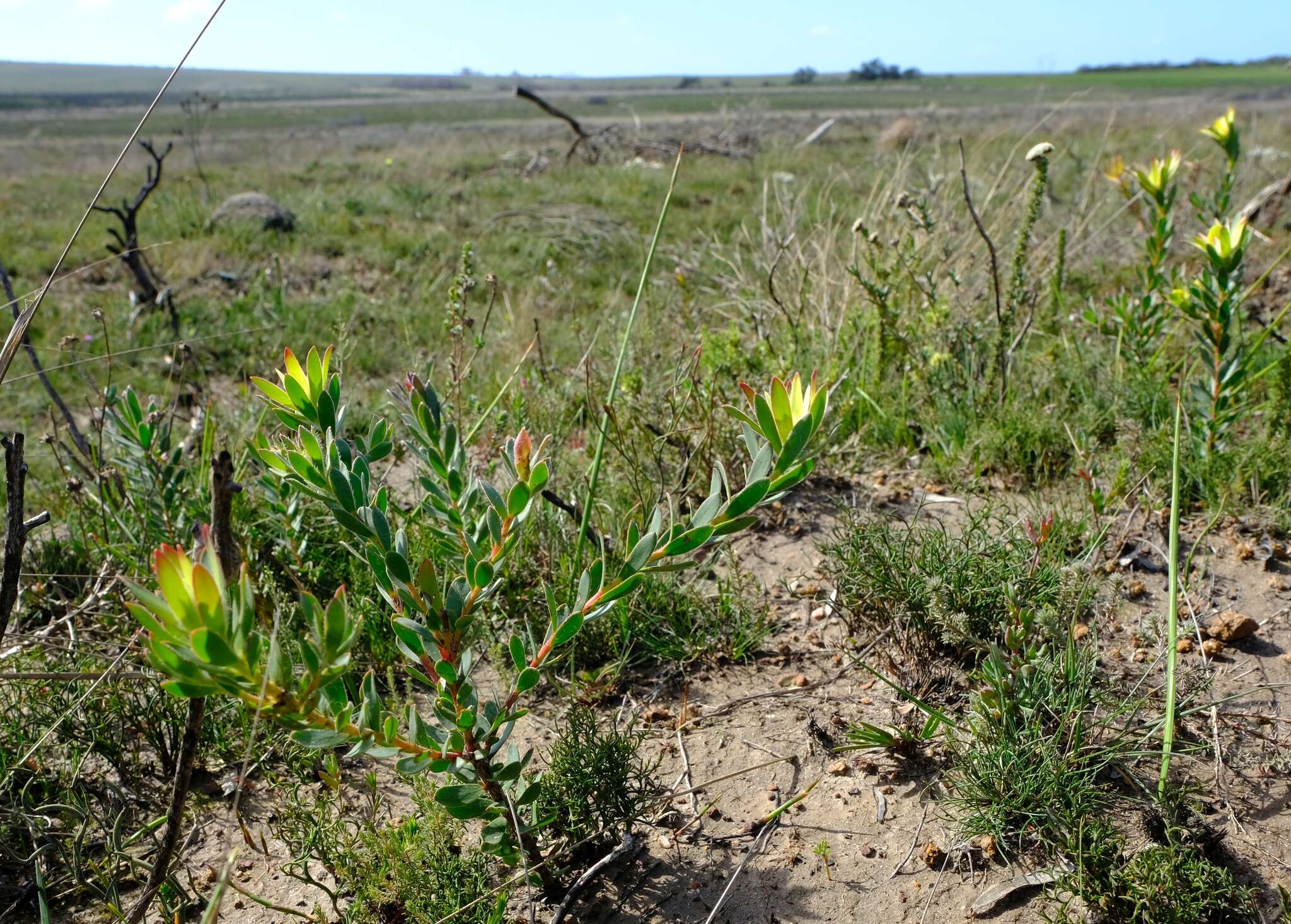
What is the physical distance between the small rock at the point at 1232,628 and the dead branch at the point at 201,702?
1921mm

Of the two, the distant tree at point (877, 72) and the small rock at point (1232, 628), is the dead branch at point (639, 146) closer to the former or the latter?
the small rock at point (1232, 628)

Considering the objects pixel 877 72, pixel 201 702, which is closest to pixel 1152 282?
pixel 201 702

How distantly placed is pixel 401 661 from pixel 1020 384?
7.13 ft

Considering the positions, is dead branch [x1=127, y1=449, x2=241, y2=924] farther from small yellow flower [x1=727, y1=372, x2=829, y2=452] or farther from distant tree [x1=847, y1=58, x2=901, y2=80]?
distant tree [x1=847, y1=58, x2=901, y2=80]

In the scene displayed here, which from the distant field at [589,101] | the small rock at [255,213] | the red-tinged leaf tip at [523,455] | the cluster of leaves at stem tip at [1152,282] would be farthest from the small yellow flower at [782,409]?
the distant field at [589,101]

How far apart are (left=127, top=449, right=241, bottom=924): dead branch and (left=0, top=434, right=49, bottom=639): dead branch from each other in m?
0.37

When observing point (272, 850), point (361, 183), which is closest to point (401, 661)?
point (272, 850)

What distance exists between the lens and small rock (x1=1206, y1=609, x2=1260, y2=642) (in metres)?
1.84

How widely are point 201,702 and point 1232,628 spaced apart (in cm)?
196

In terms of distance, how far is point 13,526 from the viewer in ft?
4.06

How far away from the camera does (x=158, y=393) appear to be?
15.8ft

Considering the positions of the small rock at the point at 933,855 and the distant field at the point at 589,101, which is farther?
the distant field at the point at 589,101

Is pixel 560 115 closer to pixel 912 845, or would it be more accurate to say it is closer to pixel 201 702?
pixel 912 845

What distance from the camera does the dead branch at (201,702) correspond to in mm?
981
